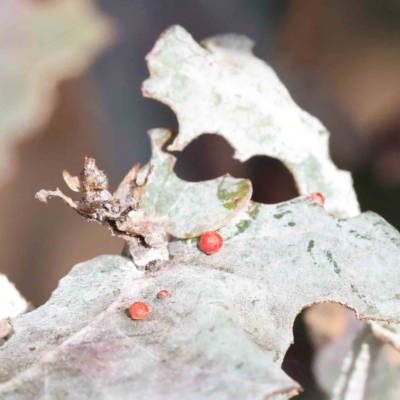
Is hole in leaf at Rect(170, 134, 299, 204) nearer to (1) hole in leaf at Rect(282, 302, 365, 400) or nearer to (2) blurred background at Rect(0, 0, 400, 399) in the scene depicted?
(2) blurred background at Rect(0, 0, 400, 399)

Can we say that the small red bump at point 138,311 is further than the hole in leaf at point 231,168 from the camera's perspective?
No

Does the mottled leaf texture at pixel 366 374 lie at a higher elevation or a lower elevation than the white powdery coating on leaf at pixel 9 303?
lower

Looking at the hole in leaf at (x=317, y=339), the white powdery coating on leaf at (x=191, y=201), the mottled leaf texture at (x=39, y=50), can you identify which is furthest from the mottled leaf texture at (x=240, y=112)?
the mottled leaf texture at (x=39, y=50)

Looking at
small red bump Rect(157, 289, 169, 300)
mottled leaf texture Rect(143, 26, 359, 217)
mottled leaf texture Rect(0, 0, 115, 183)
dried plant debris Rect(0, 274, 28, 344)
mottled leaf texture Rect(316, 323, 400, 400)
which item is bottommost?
mottled leaf texture Rect(316, 323, 400, 400)

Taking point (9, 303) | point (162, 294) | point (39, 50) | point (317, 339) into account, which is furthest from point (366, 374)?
point (39, 50)

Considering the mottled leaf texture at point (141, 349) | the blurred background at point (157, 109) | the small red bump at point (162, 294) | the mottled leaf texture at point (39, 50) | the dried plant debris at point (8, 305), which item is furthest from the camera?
the mottled leaf texture at point (39, 50)

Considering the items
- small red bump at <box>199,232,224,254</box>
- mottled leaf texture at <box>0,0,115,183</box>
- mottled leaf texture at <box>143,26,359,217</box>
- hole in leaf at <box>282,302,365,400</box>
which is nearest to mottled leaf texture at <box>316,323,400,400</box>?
hole in leaf at <box>282,302,365,400</box>

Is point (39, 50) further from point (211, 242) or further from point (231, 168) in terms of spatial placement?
point (211, 242)

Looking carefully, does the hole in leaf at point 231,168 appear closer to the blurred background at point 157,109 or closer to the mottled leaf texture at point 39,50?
the blurred background at point 157,109
